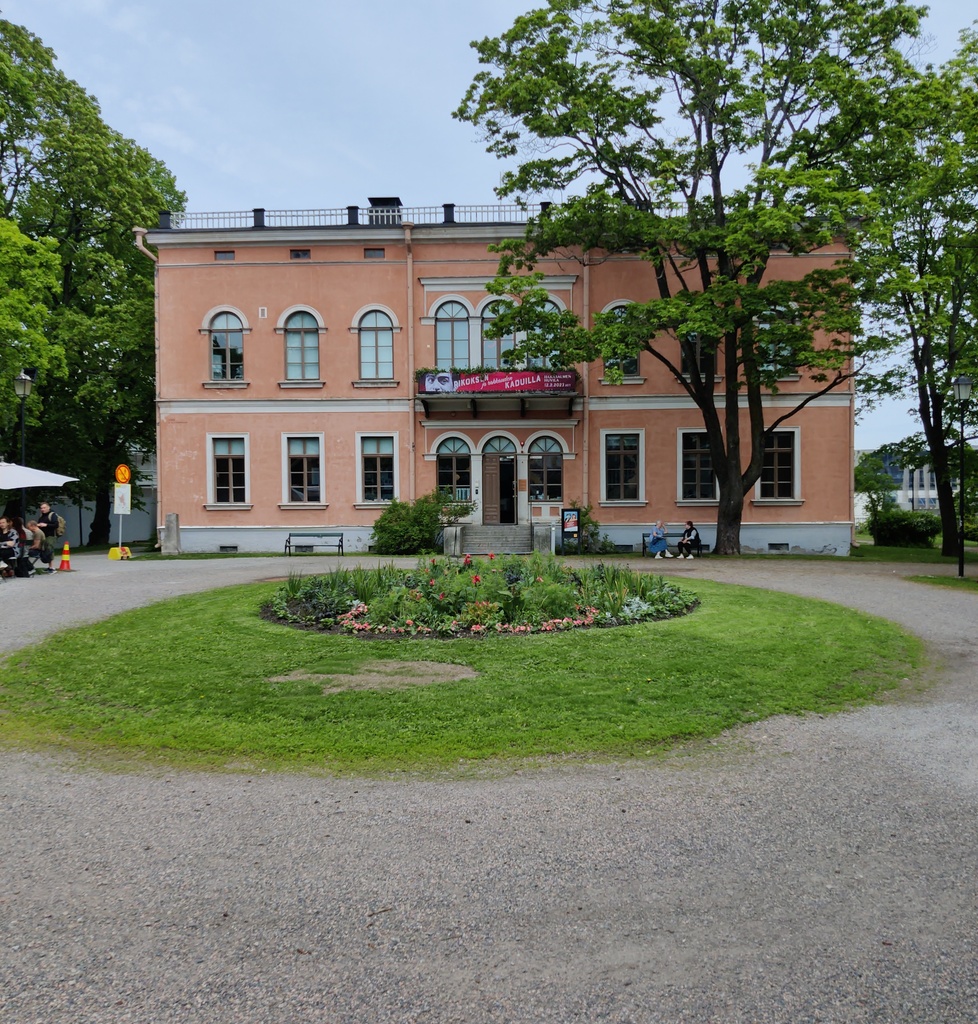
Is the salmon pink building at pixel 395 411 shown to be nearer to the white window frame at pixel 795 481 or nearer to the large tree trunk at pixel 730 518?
the white window frame at pixel 795 481

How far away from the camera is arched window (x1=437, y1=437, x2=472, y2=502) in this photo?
1081 inches

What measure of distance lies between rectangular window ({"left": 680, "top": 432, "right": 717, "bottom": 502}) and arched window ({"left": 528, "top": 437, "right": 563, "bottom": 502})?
4.62 metres

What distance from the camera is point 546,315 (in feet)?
74.1

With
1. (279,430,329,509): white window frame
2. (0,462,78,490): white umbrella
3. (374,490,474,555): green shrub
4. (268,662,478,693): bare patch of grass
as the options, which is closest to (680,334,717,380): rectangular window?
(374,490,474,555): green shrub

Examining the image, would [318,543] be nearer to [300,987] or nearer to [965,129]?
[965,129]

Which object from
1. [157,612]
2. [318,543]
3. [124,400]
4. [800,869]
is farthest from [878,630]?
[124,400]

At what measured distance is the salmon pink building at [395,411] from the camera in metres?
27.1

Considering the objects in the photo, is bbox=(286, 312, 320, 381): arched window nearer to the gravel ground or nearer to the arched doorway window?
the arched doorway window

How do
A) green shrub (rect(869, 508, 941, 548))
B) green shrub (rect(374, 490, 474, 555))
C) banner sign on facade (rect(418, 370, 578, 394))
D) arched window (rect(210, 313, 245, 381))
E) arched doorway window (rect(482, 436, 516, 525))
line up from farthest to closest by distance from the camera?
1. green shrub (rect(869, 508, 941, 548))
2. arched window (rect(210, 313, 245, 381))
3. arched doorway window (rect(482, 436, 516, 525))
4. banner sign on facade (rect(418, 370, 578, 394))
5. green shrub (rect(374, 490, 474, 555))

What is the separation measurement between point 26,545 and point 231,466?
31.8 feet

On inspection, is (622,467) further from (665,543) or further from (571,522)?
(665,543)

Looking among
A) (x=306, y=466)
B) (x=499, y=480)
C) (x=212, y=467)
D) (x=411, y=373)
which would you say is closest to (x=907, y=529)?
(x=499, y=480)

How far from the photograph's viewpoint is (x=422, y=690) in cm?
664

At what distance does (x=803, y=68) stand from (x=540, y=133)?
7447 millimetres
